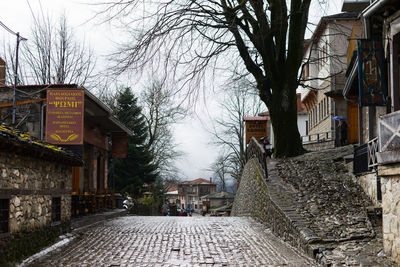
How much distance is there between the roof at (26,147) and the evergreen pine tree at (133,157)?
2540cm

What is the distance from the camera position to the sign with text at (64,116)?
13953mm

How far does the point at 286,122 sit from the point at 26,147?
13.2 metres

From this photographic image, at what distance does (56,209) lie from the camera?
40.4 ft

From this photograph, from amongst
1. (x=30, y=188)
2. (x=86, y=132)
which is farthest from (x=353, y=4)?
(x=30, y=188)

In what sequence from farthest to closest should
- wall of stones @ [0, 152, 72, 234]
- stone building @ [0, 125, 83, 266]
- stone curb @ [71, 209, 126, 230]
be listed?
stone curb @ [71, 209, 126, 230]
wall of stones @ [0, 152, 72, 234]
stone building @ [0, 125, 83, 266]

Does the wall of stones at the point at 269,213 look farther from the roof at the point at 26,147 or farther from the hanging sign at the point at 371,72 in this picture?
the roof at the point at 26,147

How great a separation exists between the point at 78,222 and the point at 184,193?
10754cm

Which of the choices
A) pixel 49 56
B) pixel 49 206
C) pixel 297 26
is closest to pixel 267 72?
pixel 297 26

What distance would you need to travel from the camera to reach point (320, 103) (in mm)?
37906

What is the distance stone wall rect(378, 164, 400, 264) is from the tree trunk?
11.8m

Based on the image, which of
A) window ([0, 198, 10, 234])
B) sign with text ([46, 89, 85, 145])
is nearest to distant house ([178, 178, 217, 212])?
sign with text ([46, 89, 85, 145])

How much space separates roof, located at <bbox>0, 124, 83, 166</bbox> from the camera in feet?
26.8

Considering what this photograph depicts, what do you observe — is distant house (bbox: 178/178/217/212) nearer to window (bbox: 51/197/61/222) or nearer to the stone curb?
the stone curb

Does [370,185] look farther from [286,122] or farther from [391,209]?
[286,122]
